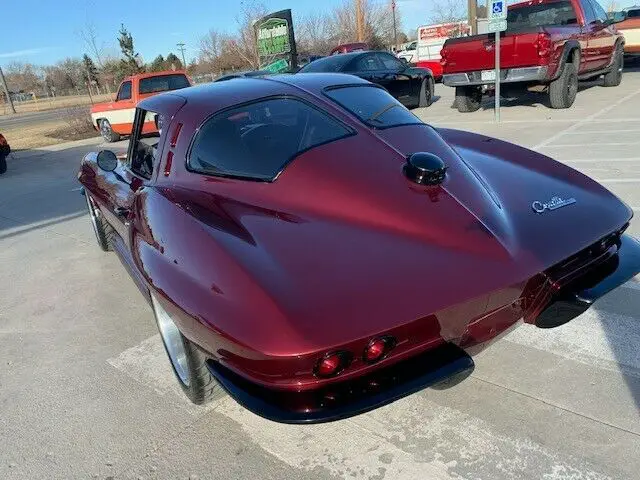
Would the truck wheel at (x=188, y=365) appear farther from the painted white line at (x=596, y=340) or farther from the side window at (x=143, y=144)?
the painted white line at (x=596, y=340)

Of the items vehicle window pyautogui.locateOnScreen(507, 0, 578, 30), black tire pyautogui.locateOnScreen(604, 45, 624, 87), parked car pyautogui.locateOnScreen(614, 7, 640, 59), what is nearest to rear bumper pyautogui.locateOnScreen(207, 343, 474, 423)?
vehicle window pyautogui.locateOnScreen(507, 0, 578, 30)

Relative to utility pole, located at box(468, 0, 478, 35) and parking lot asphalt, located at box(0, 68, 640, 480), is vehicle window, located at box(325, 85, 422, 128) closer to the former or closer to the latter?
parking lot asphalt, located at box(0, 68, 640, 480)

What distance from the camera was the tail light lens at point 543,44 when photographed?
884cm

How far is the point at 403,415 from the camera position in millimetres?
2332

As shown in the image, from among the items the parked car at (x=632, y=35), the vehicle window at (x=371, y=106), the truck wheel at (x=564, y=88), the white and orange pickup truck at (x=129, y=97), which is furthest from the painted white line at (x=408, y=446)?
the parked car at (x=632, y=35)

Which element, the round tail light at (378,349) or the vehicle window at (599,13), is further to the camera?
the vehicle window at (599,13)

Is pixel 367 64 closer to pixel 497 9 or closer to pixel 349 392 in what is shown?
pixel 497 9

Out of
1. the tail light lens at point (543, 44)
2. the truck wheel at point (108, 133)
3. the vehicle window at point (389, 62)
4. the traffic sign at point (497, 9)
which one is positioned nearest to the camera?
the traffic sign at point (497, 9)

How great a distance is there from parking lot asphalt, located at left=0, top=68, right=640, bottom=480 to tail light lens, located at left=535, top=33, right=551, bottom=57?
6980mm

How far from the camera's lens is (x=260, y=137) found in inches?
105

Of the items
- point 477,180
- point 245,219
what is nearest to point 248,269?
point 245,219

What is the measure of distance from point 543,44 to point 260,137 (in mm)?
8008

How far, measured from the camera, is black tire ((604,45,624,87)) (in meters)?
11.8

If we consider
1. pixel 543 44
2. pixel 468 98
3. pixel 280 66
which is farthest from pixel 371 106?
pixel 280 66
